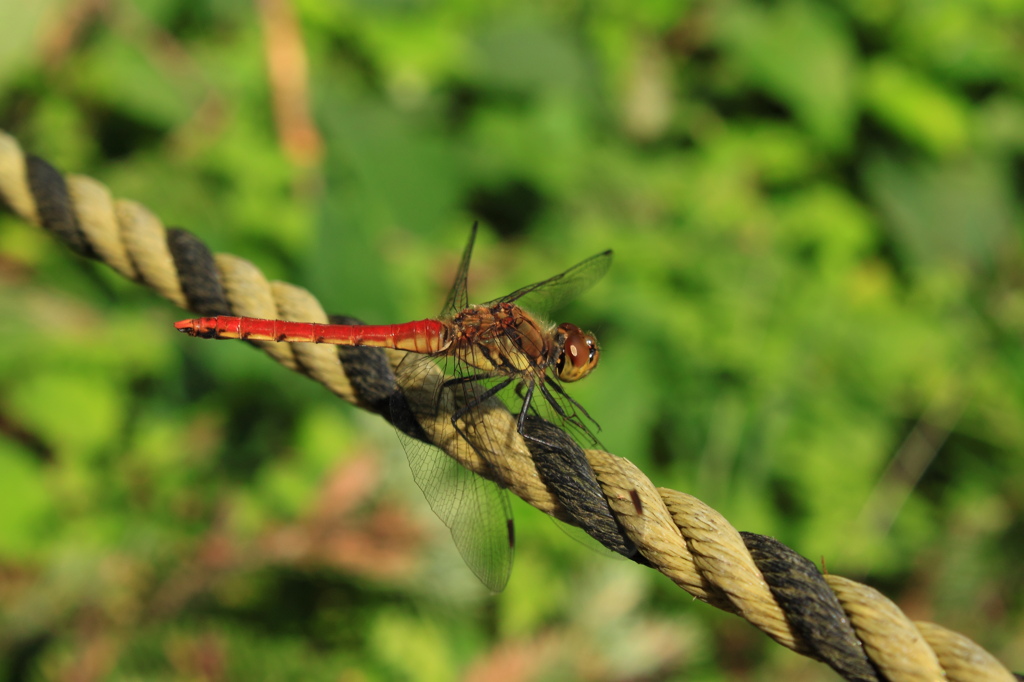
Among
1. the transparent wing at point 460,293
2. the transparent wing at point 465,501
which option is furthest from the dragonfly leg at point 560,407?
the transparent wing at point 460,293

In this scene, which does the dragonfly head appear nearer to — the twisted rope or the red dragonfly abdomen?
the red dragonfly abdomen

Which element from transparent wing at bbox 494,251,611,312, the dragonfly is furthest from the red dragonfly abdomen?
transparent wing at bbox 494,251,611,312

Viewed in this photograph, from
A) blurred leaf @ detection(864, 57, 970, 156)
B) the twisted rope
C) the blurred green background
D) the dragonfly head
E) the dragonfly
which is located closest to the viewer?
the twisted rope

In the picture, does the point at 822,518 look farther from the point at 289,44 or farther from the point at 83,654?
the point at 289,44

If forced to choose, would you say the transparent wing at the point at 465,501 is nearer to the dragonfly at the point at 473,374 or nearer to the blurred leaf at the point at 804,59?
the dragonfly at the point at 473,374

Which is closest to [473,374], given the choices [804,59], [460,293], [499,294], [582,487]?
[460,293]
